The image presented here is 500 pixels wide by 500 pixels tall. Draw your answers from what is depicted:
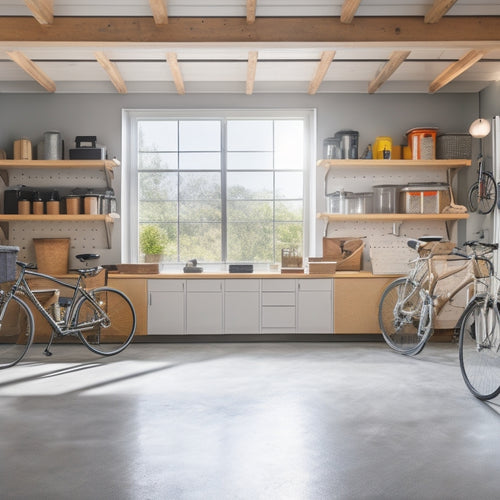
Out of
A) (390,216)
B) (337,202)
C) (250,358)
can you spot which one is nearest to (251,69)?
(337,202)

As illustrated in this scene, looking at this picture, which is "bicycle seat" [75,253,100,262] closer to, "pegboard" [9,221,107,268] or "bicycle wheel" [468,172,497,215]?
"pegboard" [9,221,107,268]

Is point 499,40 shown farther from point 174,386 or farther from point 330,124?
point 174,386

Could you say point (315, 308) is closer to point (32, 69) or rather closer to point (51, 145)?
point (51, 145)

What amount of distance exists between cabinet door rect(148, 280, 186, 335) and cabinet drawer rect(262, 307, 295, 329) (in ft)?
3.09

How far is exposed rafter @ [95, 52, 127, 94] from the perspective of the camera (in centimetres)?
555

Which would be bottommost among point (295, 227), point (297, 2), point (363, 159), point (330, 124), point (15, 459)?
point (15, 459)

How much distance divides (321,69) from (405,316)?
9.20 ft

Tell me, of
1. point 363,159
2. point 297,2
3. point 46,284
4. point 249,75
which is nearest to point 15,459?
point 46,284

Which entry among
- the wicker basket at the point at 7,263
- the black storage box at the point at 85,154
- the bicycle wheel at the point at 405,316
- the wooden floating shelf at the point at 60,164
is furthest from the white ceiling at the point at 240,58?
the bicycle wheel at the point at 405,316

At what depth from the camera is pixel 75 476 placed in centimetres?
260

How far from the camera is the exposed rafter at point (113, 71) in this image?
5.55 meters

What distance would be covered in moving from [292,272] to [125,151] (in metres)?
2.60

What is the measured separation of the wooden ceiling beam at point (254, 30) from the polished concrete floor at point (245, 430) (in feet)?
9.54

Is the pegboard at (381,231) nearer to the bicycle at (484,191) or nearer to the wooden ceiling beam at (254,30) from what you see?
the bicycle at (484,191)
